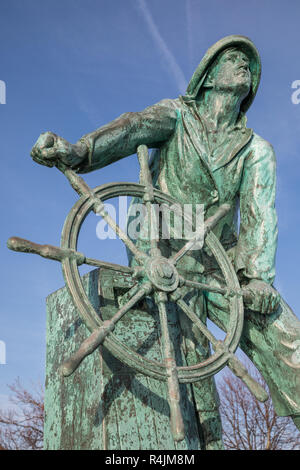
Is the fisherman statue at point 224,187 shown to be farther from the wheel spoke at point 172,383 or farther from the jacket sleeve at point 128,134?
the wheel spoke at point 172,383

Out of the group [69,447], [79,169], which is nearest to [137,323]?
[69,447]

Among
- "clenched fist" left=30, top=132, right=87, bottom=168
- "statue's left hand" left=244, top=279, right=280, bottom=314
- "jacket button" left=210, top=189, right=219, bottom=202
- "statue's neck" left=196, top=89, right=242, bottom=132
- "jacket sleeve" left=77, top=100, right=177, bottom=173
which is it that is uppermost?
"statue's neck" left=196, top=89, right=242, bottom=132

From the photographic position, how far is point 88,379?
2205 millimetres

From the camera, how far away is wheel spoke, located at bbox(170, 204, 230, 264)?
2299mm

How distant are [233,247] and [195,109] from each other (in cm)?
78

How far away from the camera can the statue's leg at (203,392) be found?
7.89 ft

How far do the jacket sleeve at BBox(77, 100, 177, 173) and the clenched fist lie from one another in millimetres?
120

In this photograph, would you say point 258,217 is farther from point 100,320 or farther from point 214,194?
point 100,320

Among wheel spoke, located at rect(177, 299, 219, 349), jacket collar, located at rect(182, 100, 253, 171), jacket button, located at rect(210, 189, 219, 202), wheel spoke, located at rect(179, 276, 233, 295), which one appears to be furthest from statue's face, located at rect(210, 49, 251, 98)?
wheel spoke, located at rect(177, 299, 219, 349)

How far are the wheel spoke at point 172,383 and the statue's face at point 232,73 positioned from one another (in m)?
1.25

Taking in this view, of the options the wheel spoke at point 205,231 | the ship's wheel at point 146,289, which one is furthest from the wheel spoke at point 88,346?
the wheel spoke at point 205,231

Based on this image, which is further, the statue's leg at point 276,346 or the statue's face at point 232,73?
the statue's face at point 232,73

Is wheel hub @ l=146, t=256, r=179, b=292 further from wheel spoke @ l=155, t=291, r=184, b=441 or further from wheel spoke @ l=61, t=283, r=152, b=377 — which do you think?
wheel spoke @ l=61, t=283, r=152, b=377
